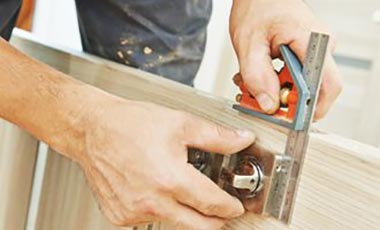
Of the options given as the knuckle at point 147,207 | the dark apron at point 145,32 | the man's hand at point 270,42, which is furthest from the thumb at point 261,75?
the dark apron at point 145,32

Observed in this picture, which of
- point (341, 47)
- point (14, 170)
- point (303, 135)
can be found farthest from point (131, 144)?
point (341, 47)

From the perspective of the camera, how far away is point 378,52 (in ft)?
4.85

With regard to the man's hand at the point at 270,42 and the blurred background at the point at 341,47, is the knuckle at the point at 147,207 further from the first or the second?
the blurred background at the point at 341,47

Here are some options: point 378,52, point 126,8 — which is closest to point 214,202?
point 126,8

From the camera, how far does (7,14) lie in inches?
28.2

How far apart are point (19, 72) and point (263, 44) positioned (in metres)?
0.22

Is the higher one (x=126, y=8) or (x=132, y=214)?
(x=126, y=8)

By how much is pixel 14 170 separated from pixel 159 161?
15.0 inches

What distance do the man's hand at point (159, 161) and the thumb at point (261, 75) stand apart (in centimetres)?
3

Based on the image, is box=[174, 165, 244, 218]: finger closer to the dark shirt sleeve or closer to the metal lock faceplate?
the metal lock faceplate

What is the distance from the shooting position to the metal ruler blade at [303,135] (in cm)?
40

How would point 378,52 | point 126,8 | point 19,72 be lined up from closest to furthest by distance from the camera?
point 19,72 < point 126,8 < point 378,52

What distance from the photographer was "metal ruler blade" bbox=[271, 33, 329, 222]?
0.40 m

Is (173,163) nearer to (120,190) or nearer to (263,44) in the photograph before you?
(120,190)
